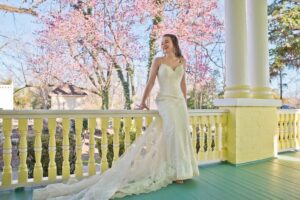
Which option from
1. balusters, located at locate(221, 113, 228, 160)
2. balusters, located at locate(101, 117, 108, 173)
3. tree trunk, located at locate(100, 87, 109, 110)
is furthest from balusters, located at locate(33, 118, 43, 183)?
tree trunk, located at locate(100, 87, 109, 110)

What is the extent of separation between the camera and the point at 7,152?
249 centimetres

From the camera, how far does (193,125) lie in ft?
11.4

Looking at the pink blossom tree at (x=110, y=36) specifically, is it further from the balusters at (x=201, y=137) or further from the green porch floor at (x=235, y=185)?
the green porch floor at (x=235, y=185)

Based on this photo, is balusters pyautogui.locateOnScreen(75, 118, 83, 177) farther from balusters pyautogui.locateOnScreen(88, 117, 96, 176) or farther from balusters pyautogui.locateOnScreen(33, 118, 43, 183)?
balusters pyautogui.locateOnScreen(33, 118, 43, 183)

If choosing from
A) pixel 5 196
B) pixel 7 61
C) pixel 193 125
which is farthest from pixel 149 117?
pixel 7 61

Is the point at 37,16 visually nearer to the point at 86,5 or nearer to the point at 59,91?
the point at 86,5

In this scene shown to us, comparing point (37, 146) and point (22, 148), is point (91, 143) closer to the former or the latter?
point (37, 146)

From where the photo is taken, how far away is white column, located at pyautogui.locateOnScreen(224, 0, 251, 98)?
3.73 meters

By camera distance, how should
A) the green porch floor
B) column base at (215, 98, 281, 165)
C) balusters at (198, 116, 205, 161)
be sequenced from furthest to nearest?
column base at (215, 98, 281, 165), balusters at (198, 116, 205, 161), the green porch floor

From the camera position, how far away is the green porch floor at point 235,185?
7.78 ft

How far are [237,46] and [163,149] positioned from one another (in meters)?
1.96

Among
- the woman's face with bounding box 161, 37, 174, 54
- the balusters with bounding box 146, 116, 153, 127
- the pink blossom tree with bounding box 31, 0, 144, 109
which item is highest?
the pink blossom tree with bounding box 31, 0, 144, 109

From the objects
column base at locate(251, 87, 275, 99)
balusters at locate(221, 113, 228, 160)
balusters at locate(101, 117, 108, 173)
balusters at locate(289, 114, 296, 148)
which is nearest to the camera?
balusters at locate(101, 117, 108, 173)

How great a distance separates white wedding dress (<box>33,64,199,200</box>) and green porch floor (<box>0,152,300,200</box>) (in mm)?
133
